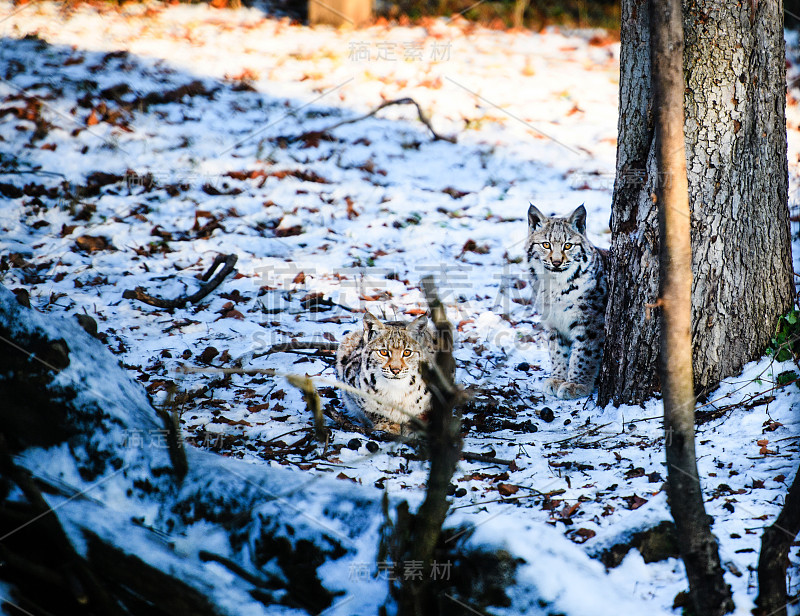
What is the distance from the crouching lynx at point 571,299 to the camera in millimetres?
5711

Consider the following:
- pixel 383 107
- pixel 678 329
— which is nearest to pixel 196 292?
pixel 678 329

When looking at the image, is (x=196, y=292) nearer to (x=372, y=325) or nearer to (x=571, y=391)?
(x=372, y=325)

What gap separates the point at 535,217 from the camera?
630 centimetres

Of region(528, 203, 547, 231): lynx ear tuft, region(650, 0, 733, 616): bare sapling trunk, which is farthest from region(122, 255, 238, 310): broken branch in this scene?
region(650, 0, 733, 616): bare sapling trunk

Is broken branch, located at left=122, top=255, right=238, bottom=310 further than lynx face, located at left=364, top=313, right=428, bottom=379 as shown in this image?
Yes

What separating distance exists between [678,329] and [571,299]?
10.5ft

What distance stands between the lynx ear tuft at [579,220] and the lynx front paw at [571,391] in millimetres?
1413

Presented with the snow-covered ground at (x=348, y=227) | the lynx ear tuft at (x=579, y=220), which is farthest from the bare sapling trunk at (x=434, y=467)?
the lynx ear tuft at (x=579, y=220)

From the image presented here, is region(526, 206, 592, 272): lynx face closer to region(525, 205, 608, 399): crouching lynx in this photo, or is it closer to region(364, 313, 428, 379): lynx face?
region(525, 205, 608, 399): crouching lynx

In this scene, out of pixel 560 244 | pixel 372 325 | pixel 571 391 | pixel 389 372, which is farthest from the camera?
pixel 560 244

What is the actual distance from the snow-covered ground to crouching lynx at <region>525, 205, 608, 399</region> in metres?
0.43

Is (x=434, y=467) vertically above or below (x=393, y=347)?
above

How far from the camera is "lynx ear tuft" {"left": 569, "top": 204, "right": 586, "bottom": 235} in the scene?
19.8 feet

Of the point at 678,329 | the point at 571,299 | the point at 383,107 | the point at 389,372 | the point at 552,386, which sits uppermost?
the point at 383,107
